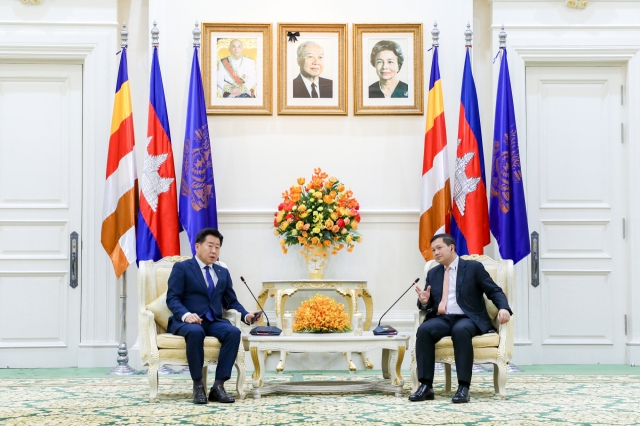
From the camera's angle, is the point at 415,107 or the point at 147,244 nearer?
the point at 147,244

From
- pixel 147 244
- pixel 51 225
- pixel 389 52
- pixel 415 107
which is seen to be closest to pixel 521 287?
pixel 415 107

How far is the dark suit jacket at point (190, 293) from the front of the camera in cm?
554

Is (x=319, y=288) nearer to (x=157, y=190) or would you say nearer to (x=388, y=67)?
(x=157, y=190)

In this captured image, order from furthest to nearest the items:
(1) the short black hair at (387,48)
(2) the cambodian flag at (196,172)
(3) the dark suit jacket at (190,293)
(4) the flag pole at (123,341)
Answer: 1. (1) the short black hair at (387,48)
2. (2) the cambodian flag at (196,172)
3. (4) the flag pole at (123,341)
4. (3) the dark suit jacket at (190,293)

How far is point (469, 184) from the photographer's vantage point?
282 inches

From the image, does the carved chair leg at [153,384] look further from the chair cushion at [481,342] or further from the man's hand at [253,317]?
the chair cushion at [481,342]

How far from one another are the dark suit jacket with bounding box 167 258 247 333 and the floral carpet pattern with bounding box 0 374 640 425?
0.58 meters

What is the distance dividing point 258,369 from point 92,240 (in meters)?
2.51

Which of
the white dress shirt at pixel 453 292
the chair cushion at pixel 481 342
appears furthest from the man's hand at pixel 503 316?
the white dress shirt at pixel 453 292

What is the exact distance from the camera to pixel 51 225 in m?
7.46

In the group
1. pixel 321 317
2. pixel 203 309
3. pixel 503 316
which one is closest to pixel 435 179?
pixel 503 316

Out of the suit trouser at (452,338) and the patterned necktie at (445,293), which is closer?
the suit trouser at (452,338)

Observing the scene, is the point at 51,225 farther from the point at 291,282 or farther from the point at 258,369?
the point at 258,369

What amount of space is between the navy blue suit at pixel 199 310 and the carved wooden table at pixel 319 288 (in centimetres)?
108
